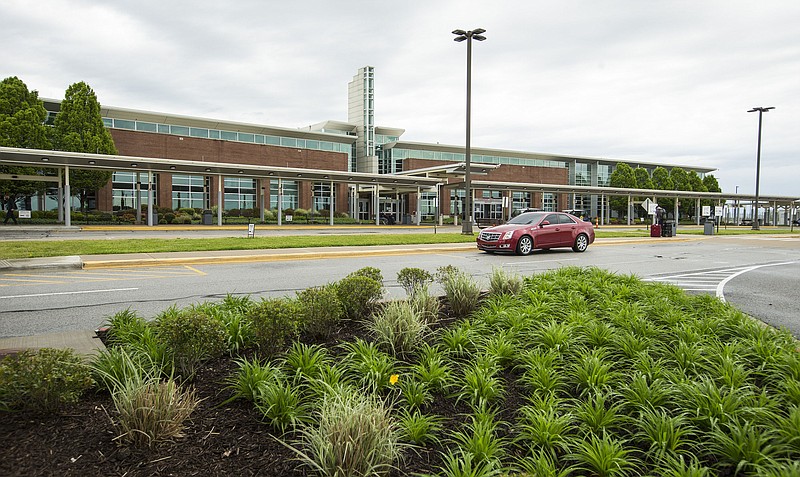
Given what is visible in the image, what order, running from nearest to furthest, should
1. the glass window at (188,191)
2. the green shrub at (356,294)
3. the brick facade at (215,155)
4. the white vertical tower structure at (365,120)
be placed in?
the green shrub at (356,294), the brick facade at (215,155), the glass window at (188,191), the white vertical tower structure at (365,120)

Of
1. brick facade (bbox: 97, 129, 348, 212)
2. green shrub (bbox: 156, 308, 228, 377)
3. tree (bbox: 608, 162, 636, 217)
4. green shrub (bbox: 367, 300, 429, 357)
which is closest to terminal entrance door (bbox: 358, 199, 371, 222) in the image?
brick facade (bbox: 97, 129, 348, 212)

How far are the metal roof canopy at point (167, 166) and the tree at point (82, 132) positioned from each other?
20.3ft

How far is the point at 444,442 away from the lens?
3.37 meters

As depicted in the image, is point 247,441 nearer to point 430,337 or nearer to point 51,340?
point 430,337

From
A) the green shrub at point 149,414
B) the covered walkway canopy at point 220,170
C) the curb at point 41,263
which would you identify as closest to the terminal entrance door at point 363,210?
the covered walkway canopy at point 220,170

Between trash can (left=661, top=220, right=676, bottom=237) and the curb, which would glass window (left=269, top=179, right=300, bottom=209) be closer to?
trash can (left=661, top=220, right=676, bottom=237)

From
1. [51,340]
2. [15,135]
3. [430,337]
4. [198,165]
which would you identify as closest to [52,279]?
[51,340]

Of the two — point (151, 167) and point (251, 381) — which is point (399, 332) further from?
point (151, 167)

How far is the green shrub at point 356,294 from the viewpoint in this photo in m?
6.15

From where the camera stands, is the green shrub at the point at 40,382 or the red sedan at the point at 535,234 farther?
the red sedan at the point at 535,234

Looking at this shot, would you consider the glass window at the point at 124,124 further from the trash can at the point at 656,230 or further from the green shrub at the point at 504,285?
the green shrub at the point at 504,285

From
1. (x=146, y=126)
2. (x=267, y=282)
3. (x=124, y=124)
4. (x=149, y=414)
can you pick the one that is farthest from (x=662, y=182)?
(x=149, y=414)

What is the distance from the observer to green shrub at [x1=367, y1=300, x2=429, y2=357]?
4934 millimetres

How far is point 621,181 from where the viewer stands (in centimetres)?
7975
